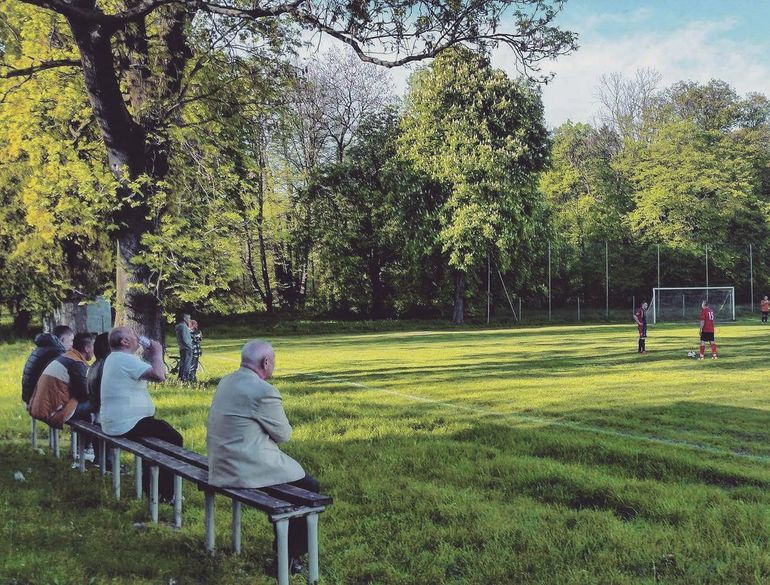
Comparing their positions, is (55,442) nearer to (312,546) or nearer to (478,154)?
(312,546)

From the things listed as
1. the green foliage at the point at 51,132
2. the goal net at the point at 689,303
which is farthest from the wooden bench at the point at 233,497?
the goal net at the point at 689,303

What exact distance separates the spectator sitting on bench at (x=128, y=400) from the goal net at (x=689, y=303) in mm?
45709

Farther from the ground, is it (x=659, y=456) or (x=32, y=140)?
(x=32, y=140)

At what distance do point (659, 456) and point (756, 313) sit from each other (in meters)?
52.4

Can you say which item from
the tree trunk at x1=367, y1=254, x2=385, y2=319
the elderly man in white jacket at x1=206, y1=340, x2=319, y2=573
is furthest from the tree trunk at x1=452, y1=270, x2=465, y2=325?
the elderly man in white jacket at x1=206, y1=340, x2=319, y2=573

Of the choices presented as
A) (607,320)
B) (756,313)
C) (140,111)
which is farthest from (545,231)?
(140,111)

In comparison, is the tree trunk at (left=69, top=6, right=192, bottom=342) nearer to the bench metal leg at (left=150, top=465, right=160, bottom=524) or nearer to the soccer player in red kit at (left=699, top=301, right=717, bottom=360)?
the bench metal leg at (left=150, top=465, right=160, bottom=524)

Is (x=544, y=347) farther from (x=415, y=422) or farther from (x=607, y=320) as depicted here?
(x=607, y=320)

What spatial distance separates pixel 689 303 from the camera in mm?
48969

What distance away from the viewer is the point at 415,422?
10.3 m

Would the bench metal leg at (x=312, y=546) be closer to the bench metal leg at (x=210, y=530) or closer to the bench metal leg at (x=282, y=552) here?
the bench metal leg at (x=282, y=552)

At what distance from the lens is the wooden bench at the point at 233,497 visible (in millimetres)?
4160

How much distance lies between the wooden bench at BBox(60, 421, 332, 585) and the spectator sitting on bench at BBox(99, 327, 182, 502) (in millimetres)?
161

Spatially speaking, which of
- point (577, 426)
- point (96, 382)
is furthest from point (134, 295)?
point (577, 426)
